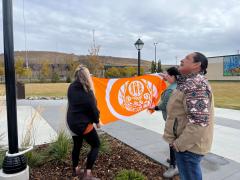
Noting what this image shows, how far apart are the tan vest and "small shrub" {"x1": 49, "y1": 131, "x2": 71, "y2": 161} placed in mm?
2207

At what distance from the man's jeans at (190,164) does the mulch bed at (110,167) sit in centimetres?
111

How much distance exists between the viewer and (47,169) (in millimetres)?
3520

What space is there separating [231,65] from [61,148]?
49700 millimetres

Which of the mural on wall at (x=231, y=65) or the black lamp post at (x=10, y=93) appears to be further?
the mural on wall at (x=231, y=65)

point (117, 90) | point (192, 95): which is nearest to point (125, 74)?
point (117, 90)

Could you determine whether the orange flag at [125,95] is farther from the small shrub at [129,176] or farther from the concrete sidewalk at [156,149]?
the small shrub at [129,176]

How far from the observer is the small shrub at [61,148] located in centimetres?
375

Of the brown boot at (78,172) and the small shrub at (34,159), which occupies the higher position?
the small shrub at (34,159)

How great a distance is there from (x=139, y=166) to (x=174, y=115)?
184cm

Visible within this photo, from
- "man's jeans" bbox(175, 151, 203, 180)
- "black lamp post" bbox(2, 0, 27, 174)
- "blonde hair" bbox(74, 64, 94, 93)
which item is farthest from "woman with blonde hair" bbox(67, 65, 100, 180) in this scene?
"man's jeans" bbox(175, 151, 203, 180)

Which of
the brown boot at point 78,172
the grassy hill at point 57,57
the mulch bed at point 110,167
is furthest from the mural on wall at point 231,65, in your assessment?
the brown boot at point 78,172

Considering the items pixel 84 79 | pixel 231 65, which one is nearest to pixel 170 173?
pixel 84 79

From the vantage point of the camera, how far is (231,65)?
46.2 m

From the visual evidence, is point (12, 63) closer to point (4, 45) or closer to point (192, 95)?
point (4, 45)
